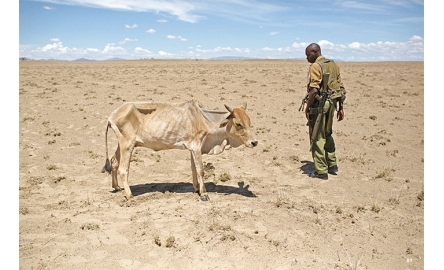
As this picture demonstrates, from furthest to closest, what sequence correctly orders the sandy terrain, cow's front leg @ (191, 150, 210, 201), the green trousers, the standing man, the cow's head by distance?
1. the green trousers
2. the standing man
3. cow's front leg @ (191, 150, 210, 201)
4. the cow's head
5. the sandy terrain

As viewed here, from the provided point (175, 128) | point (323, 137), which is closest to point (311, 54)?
point (323, 137)

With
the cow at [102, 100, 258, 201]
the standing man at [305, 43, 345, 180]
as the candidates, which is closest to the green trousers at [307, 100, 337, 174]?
the standing man at [305, 43, 345, 180]

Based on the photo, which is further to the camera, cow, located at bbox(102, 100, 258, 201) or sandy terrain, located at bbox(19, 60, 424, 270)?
cow, located at bbox(102, 100, 258, 201)

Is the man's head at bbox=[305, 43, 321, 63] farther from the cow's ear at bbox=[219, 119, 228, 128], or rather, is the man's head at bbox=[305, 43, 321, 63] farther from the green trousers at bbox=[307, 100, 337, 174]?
the cow's ear at bbox=[219, 119, 228, 128]

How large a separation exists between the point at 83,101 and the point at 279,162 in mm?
11679

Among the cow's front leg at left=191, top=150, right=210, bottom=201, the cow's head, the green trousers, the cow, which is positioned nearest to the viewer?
→ the cow's head

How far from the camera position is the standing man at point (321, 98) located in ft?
22.3

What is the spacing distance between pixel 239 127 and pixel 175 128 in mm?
1099

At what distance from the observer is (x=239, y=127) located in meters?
5.83

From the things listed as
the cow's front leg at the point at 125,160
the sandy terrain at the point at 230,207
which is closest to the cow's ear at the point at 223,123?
the sandy terrain at the point at 230,207

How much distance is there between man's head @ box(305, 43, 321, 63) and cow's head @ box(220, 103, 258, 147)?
2.26 metres

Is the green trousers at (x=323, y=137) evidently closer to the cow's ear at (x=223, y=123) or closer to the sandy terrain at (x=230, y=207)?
the sandy terrain at (x=230, y=207)

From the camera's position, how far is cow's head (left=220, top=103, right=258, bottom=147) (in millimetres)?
5758

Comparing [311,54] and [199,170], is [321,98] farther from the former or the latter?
[199,170]
